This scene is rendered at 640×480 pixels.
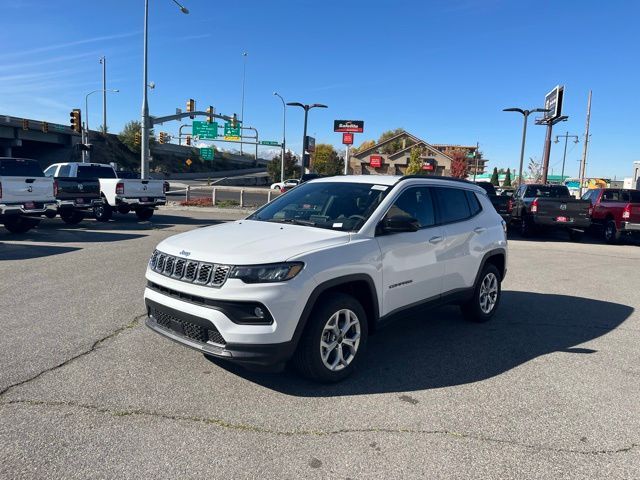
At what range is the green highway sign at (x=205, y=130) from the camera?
62188 millimetres

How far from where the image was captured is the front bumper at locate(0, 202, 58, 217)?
39.1 ft

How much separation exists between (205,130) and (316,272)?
6215cm

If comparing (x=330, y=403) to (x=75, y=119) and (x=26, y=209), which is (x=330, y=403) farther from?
(x=75, y=119)

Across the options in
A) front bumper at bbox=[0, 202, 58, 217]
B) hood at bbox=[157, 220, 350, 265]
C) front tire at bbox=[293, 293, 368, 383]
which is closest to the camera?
hood at bbox=[157, 220, 350, 265]

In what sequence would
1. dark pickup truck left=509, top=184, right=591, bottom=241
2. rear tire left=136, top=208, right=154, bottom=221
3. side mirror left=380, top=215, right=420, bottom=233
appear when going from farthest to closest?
rear tire left=136, top=208, right=154, bottom=221, dark pickup truck left=509, top=184, right=591, bottom=241, side mirror left=380, top=215, right=420, bottom=233

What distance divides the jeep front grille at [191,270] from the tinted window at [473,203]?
3460 mm

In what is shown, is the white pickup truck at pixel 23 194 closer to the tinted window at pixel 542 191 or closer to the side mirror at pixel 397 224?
the side mirror at pixel 397 224

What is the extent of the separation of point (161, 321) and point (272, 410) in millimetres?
1237

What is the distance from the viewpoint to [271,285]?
353 cm

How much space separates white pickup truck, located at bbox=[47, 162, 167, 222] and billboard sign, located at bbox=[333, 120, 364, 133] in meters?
28.7

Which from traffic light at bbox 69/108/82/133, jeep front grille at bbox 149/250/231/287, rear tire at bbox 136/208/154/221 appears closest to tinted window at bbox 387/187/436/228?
jeep front grille at bbox 149/250/231/287

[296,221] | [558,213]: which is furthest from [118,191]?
[558,213]

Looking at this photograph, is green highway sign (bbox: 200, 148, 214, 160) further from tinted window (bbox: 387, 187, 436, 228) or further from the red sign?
tinted window (bbox: 387, 187, 436, 228)

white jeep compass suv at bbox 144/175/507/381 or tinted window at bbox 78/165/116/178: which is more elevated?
tinted window at bbox 78/165/116/178
